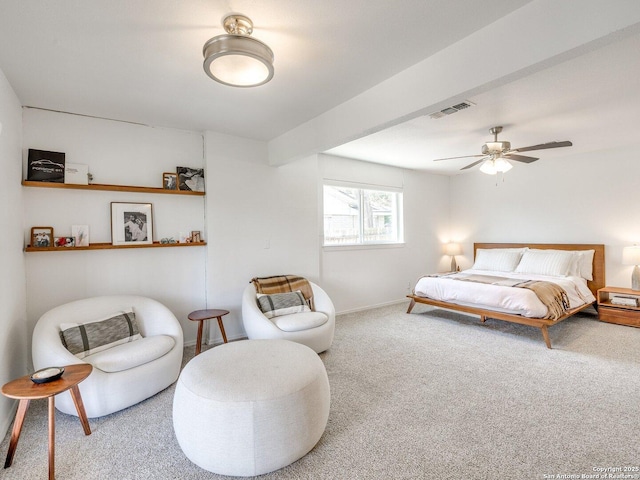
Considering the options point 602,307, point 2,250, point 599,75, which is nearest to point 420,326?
point 602,307

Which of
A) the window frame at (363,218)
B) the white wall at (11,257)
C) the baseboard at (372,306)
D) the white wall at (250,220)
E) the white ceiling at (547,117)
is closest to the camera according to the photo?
the white wall at (11,257)

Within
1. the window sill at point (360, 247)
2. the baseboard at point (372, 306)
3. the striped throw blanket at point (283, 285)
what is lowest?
the baseboard at point (372, 306)

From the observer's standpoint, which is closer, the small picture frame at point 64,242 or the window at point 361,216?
the small picture frame at point 64,242

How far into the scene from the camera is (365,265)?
527cm

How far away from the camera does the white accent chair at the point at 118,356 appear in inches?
84.7

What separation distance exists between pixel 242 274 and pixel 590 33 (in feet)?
11.7

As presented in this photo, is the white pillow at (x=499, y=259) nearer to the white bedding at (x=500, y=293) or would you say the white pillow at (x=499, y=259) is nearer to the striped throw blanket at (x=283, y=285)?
the white bedding at (x=500, y=293)

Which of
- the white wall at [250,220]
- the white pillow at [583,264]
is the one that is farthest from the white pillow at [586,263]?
the white wall at [250,220]

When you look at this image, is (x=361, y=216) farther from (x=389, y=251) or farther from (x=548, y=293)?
(x=548, y=293)

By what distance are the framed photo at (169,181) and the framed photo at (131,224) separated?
275mm

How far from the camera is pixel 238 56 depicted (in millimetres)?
1672

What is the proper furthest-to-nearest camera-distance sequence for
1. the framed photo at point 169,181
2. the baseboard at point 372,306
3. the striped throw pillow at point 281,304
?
the baseboard at point 372,306, the framed photo at point 169,181, the striped throw pillow at point 281,304

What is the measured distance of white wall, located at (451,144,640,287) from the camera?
4.58 meters

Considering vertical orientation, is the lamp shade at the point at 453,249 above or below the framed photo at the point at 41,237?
below
